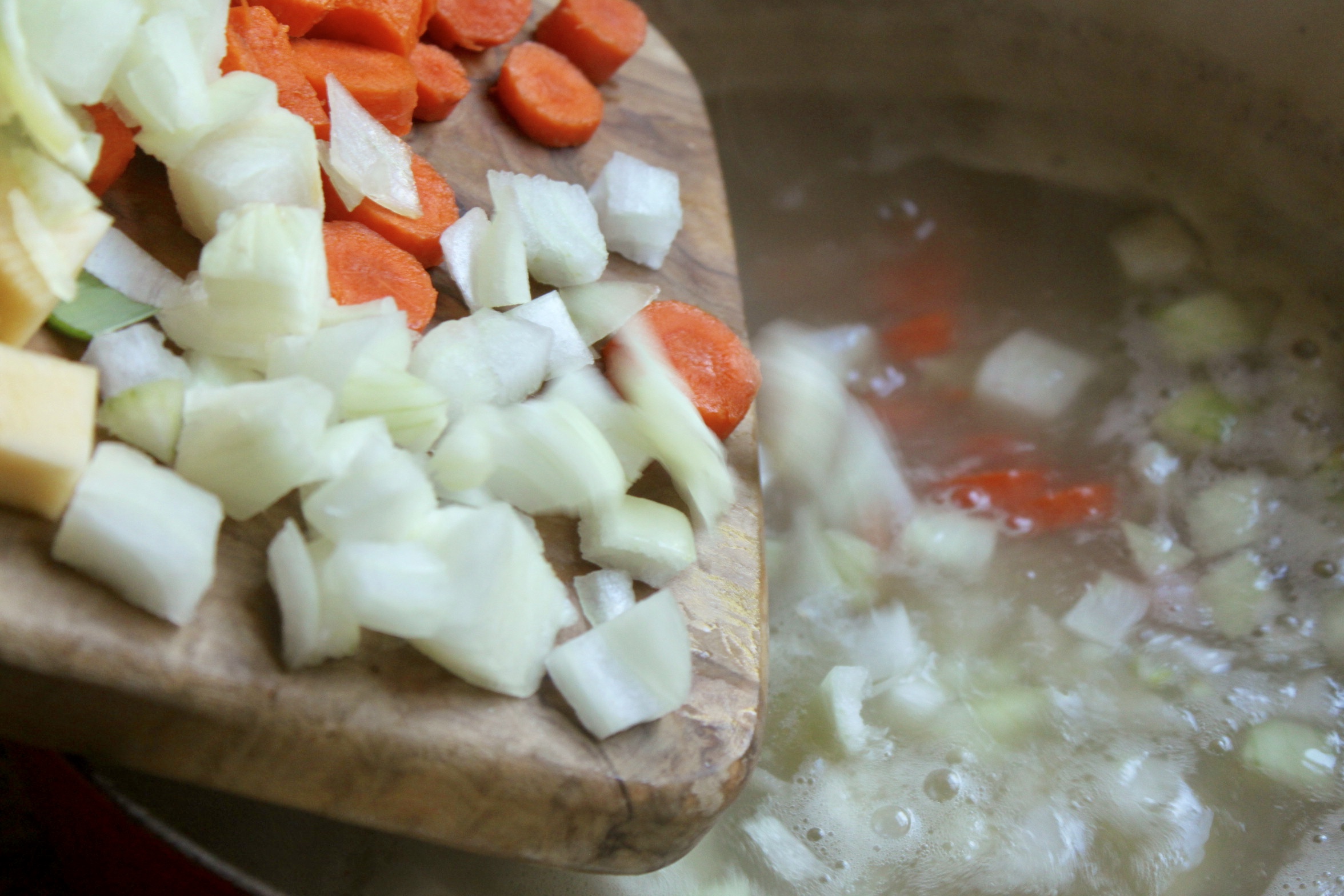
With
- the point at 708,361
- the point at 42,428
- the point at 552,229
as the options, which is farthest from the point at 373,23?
the point at 42,428

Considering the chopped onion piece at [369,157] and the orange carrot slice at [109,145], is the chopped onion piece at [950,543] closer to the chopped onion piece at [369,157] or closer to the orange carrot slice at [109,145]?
the chopped onion piece at [369,157]

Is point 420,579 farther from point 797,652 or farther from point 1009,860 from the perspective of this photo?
point 1009,860

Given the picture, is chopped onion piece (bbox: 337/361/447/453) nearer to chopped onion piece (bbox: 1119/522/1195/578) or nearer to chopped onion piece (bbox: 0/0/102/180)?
chopped onion piece (bbox: 0/0/102/180)

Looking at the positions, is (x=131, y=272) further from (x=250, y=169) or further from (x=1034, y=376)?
(x=1034, y=376)

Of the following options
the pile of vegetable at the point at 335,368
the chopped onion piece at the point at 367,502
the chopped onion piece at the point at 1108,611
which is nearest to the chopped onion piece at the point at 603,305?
the pile of vegetable at the point at 335,368

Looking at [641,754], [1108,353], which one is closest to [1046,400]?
[1108,353]
